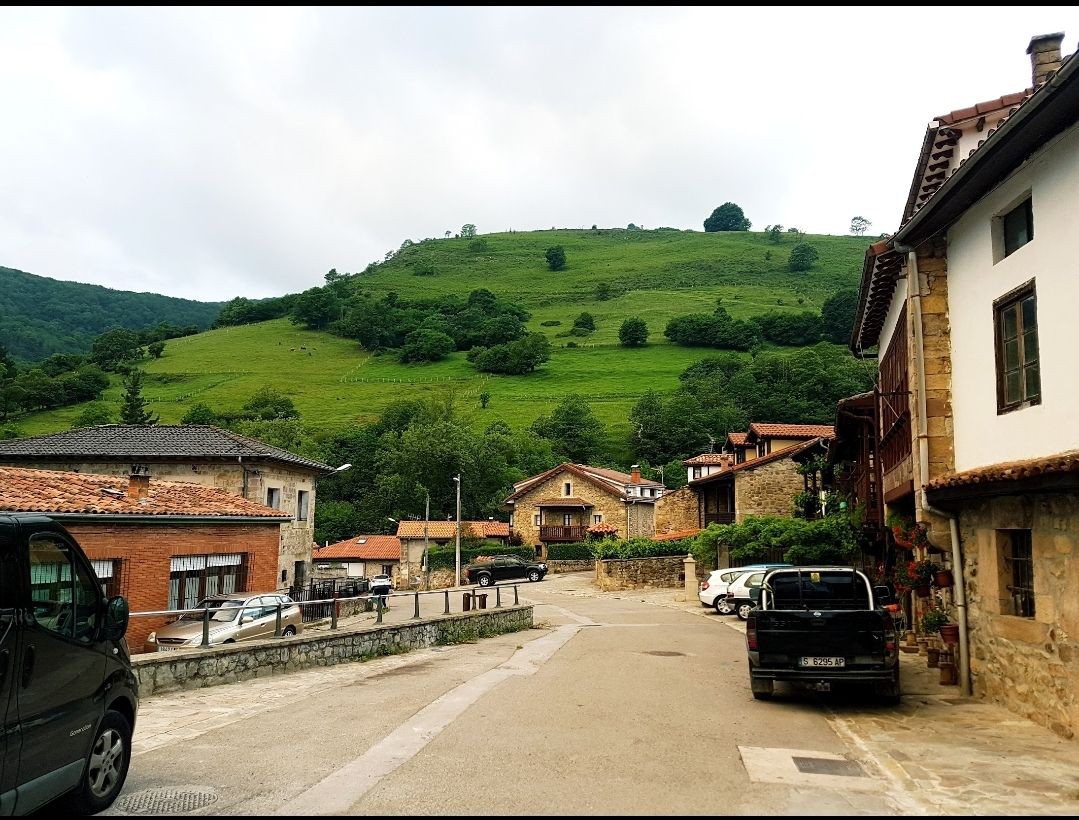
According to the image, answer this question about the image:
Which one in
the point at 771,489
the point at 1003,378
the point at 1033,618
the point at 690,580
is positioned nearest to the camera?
the point at 1033,618

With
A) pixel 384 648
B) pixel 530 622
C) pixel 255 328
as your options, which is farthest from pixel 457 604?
pixel 255 328

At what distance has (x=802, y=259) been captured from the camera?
14788 cm

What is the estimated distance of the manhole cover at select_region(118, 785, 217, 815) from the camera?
5.82m

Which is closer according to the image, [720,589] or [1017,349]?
[1017,349]

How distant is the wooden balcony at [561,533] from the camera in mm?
61281

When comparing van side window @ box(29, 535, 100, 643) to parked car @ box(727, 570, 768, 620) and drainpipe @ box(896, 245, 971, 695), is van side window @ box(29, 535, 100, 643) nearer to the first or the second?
drainpipe @ box(896, 245, 971, 695)

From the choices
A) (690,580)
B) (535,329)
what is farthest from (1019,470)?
(535,329)

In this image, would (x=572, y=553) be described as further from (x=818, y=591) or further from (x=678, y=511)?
(x=818, y=591)

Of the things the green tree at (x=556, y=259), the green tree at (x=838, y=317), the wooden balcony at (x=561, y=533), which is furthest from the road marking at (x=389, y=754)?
the green tree at (x=556, y=259)

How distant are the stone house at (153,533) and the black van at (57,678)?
33.1ft

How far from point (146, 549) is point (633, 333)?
99.0m

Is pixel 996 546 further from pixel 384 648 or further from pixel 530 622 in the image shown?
pixel 530 622

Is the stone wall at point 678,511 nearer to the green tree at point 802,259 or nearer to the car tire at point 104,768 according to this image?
the car tire at point 104,768

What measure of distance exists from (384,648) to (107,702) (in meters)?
10.7
